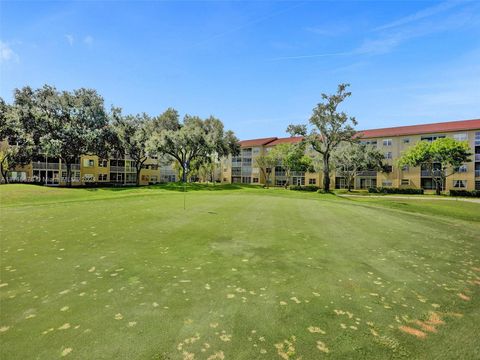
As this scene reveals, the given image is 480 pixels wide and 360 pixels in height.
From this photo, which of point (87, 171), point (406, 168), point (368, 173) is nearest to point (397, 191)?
point (406, 168)

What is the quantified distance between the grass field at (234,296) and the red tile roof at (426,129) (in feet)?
194

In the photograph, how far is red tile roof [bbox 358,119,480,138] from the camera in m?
66.8

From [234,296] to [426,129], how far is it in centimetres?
8366

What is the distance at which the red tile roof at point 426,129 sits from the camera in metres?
66.8

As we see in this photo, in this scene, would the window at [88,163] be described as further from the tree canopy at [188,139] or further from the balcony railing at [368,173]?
the balcony railing at [368,173]

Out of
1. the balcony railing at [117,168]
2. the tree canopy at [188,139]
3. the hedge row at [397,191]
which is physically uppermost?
the tree canopy at [188,139]

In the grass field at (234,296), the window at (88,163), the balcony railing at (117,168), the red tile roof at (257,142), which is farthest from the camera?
the red tile roof at (257,142)

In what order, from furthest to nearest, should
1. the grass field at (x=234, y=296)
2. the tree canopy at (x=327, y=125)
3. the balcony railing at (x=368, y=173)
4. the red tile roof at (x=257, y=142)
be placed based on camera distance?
1. the red tile roof at (x=257, y=142)
2. the balcony railing at (x=368, y=173)
3. the tree canopy at (x=327, y=125)
4. the grass field at (x=234, y=296)

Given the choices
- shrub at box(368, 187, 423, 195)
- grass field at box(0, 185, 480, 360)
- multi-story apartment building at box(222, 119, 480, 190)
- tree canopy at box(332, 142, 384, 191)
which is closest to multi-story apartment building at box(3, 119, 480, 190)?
multi-story apartment building at box(222, 119, 480, 190)

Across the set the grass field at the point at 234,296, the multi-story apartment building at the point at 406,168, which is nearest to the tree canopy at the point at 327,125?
the multi-story apartment building at the point at 406,168

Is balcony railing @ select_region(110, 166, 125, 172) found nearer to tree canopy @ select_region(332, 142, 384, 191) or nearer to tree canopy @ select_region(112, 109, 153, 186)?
tree canopy @ select_region(112, 109, 153, 186)

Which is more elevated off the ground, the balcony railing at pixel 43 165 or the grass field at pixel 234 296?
the balcony railing at pixel 43 165

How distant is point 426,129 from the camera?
7262 centimetres

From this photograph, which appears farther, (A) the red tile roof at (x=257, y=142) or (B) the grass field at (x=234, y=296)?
(A) the red tile roof at (x=257, y=142)
